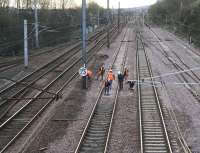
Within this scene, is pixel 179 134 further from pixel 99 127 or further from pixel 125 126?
pixel 99 127

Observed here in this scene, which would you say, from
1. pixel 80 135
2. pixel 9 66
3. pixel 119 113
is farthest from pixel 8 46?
pixel 80 135

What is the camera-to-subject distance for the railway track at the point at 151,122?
56.2 feet

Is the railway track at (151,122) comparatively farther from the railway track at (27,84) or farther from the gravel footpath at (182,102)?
the railway track at (27,84)

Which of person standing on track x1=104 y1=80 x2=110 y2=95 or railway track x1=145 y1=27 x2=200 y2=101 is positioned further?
railway track x1=145 y1=27 x2=200 y2=101

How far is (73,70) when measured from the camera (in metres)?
36.6

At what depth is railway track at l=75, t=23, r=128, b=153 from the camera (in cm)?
1708

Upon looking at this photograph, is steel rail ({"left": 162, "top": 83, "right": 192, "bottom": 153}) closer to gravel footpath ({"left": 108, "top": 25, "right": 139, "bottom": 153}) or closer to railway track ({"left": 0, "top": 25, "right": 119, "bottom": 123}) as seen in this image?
gravel footpath ({"left": 108, "top": 25, "right": 139, "bottom": 153})

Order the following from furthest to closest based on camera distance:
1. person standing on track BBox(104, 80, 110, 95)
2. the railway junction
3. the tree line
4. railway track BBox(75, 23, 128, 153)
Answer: the tree line
person standing on track BBox(104, 80, 110, 95)
the railway junction
railway track BBox(75, 23, 128, 153)

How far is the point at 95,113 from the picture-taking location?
2244 centimetres

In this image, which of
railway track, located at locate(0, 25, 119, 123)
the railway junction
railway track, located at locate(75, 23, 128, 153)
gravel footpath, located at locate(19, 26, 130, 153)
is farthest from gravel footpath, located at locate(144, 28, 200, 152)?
railway track, located at locate(0, 25, 119, 123)

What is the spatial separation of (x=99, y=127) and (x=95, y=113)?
8.58 feet

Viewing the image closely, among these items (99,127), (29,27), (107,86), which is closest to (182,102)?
(107,86)

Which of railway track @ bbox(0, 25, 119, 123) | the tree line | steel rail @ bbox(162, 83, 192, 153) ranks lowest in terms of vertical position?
steel rail @ bbox(162, 83, 192, 153)

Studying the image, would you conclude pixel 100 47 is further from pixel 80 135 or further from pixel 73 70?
pixel 80 135
